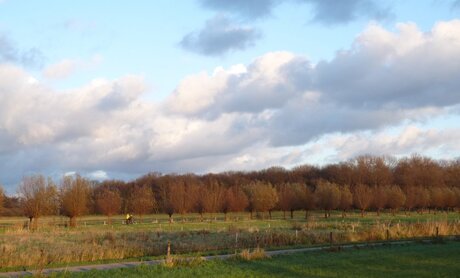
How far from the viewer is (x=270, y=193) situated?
321 feet

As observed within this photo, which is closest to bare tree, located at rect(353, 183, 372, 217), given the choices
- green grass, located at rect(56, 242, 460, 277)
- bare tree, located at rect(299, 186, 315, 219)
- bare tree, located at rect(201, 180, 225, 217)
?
bare tree, located at rect(299, 186, 315, 219)

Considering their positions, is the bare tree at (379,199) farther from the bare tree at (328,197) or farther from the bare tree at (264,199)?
the bare tree at (264,199)

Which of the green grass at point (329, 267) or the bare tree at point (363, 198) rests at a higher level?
the bare tree at point (363, 198)

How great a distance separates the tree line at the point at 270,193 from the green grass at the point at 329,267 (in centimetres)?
5392

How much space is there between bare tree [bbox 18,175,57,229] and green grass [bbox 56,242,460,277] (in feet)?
175

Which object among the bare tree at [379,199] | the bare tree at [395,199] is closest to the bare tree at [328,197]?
the bare tree at [379,199]

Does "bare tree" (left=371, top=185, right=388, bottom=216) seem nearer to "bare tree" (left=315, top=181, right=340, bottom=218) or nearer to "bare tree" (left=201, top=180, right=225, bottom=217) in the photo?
"bare tree" (left=315, top=181, right=340, bottom=218)

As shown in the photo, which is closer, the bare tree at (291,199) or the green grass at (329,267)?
the green grass at (329,267)

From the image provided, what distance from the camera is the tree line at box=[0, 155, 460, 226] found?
249 ft

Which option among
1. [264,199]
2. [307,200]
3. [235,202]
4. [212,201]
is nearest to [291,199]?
[307,200]

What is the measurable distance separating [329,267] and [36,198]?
58.3 m

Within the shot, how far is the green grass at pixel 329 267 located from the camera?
20.7 meters

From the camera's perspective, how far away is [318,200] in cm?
9731

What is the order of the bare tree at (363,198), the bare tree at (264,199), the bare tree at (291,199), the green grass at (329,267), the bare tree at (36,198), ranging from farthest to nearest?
the bare tree at (363,198), the bare tree at (291,199), the bare tree at (264,199), the bare tree at (36,198), the green grass at (329,267)
